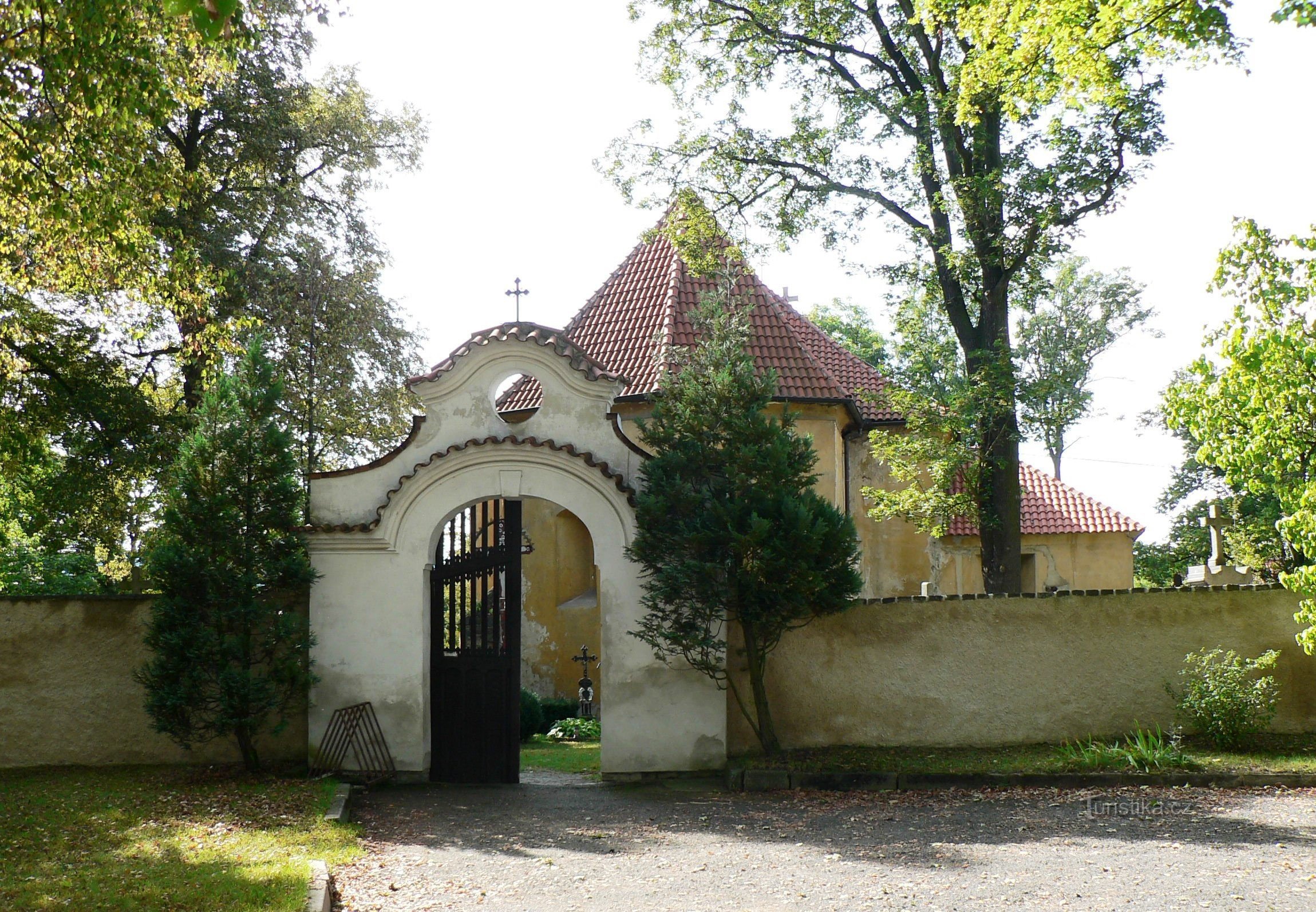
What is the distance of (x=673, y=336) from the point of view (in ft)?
60.0

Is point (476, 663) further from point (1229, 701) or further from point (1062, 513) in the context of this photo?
point (1062, 513)

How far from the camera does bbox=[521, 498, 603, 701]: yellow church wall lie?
2102cm

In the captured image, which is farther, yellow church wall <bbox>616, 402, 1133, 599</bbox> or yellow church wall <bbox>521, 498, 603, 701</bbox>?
yellow church wall <bbox>521, 498, 603, 701</bbox>

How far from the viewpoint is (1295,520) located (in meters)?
9.91

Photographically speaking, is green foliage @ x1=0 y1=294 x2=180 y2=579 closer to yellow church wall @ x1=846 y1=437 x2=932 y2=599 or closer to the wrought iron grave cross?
the wrought iron grave cross

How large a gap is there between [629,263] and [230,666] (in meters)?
12.7

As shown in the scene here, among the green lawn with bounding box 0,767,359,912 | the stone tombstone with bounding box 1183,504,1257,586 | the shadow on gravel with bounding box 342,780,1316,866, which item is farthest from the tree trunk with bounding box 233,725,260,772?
the stone tombstone with bounding box 1183,504,1257,586

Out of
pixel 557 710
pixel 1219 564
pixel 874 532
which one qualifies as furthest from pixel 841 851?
pixel 874 532

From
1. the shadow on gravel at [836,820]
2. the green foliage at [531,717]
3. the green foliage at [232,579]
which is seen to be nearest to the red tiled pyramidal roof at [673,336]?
the green foliage at [531,717]

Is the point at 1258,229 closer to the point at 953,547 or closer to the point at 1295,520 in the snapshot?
the point at 1295,520

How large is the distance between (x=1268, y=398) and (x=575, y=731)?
12214mm

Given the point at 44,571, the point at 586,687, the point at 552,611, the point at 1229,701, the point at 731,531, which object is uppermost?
the point at 44,571

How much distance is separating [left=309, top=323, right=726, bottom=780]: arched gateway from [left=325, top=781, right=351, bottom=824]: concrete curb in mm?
1082

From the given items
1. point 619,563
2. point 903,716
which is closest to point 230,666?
point 619,563
